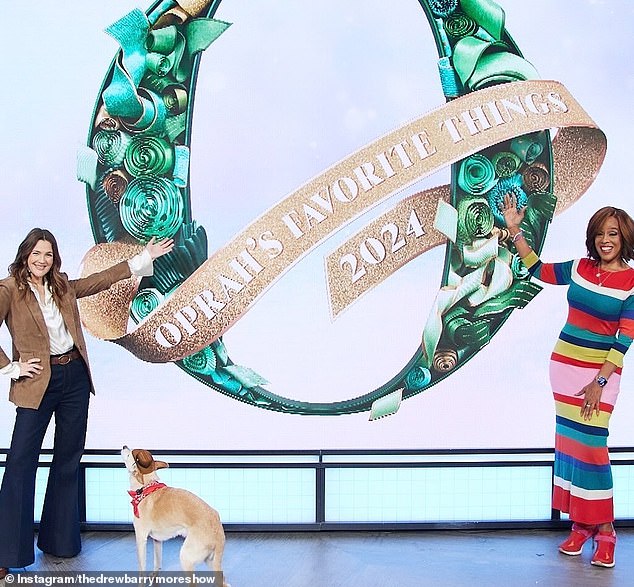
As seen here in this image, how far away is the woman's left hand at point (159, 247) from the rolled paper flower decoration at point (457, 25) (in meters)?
1.44

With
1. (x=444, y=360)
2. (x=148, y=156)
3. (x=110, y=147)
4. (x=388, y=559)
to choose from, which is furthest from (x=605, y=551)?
(x=110, y=147)

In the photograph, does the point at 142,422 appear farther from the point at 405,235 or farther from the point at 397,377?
the point at 405,235

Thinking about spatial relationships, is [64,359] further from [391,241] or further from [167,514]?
[391,241]

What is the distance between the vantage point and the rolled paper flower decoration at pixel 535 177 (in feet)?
10.3

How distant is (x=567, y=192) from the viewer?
315cm

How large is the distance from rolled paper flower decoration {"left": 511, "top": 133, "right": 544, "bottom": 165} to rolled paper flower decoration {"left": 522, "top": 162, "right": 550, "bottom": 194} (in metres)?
0.03

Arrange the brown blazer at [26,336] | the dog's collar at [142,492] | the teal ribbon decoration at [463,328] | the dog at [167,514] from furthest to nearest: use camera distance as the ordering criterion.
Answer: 1. the teal ribbon decoration at [463,328]
2. the brown blazer at [26,336]
3. the dog's collar at [142,492]
4. the dog at [167,514]

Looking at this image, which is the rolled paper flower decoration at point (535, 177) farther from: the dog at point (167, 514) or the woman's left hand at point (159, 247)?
the dog at point (167, 514)

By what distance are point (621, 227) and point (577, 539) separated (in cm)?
121

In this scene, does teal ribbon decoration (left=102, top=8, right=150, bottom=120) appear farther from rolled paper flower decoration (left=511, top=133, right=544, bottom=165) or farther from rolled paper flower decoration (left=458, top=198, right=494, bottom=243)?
rolled paper flower decoration (left=511, top=133, right=544, bottom=165)

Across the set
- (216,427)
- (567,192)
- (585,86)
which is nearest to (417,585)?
(216,427)

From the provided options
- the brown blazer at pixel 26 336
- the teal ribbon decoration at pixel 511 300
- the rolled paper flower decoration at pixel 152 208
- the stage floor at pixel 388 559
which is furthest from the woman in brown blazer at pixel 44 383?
the teal ribbon decoration at pixel 511 300

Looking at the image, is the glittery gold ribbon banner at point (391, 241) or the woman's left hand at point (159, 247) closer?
the woman's left hand at point (159, 247)

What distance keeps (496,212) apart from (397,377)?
801 millimetres
